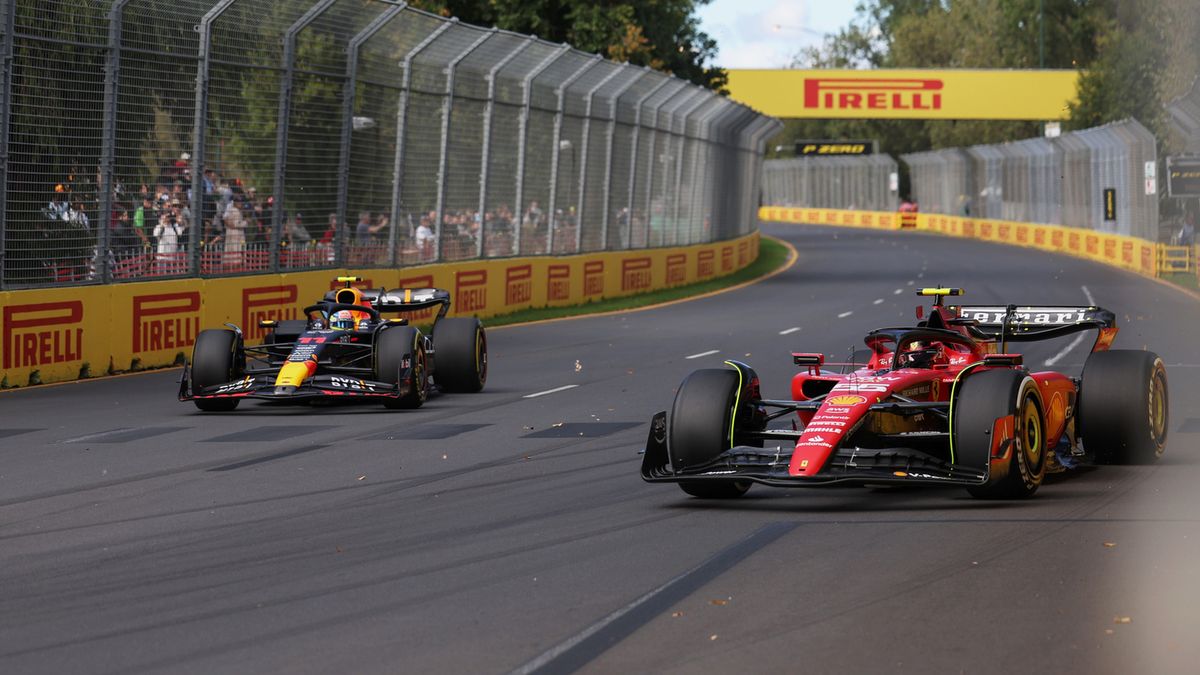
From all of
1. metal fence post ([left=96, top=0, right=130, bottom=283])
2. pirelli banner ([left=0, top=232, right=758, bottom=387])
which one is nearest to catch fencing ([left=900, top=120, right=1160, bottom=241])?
pirelli banner ([left=0, top=232, right=758, bottom=387])

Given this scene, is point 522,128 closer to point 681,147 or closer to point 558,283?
point 558,283

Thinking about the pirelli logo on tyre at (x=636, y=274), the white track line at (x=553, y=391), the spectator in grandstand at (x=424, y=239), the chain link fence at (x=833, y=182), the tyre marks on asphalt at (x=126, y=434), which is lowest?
the tyre marks on asphalt at (x=126, y=434)

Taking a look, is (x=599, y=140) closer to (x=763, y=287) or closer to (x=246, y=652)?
(x=763, y=287)

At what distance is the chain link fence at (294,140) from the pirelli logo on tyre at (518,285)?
0.44m

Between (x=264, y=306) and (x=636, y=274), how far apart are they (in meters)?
14.5

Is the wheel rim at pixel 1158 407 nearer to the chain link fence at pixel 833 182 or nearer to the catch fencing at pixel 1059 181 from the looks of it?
the catch fencing at pixel 1059 181

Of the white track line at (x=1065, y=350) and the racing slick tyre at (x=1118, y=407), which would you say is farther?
the white track line at (x=1065, y=350)

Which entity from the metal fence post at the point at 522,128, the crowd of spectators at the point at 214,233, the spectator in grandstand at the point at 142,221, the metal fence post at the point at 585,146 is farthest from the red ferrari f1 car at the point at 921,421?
the metal fence post at the point at 585,146

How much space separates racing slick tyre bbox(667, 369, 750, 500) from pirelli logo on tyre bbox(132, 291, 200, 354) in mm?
11051

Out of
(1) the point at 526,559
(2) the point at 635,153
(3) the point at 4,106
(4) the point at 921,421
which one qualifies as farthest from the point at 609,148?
(1) the point at 526,559

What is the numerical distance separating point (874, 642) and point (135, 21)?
15.3m

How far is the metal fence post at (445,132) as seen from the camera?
91.6 feet

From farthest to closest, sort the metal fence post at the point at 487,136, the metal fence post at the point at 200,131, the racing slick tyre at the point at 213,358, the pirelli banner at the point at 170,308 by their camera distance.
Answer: the metal fence post at the point at 487,136
the metal fence post at the point at 200,131
the pirelli banner at the point at 170,308
the racing slick tyre at the point at 213,358

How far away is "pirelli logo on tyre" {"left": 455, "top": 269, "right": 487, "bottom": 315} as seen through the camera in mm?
27906
